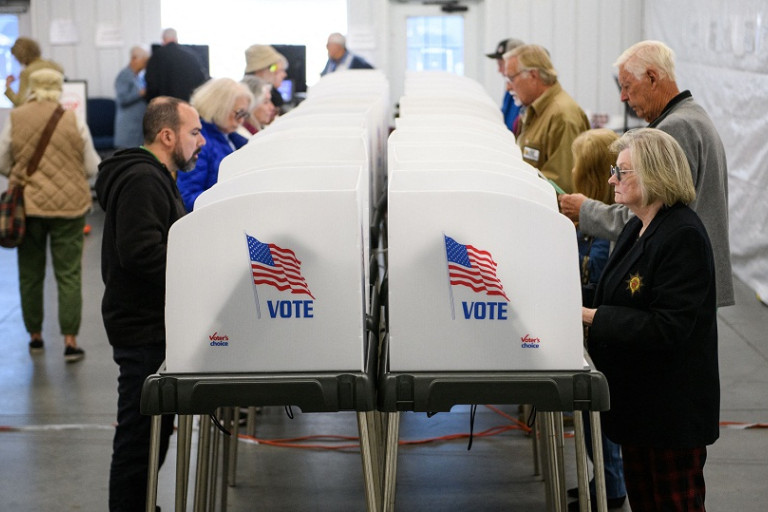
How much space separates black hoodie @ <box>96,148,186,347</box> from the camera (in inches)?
126

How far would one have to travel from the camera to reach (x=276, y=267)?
8.09 feet

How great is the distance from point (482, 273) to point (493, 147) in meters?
0.95

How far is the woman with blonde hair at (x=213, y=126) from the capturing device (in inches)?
179

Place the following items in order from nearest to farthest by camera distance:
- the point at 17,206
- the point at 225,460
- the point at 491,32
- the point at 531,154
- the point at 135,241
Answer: the point at 135,241
the point at 225,460
the point at 531,154
the point at 17,206
the point at 491,32

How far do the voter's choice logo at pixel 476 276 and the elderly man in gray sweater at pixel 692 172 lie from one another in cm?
112

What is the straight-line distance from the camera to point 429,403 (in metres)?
2.49

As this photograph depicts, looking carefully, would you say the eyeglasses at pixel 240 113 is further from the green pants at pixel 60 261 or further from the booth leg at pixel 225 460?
the green pants at pixel 60 261

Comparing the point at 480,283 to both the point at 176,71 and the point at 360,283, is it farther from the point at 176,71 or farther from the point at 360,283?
the point at 176,71

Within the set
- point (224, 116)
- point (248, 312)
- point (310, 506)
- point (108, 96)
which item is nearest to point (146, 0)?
point (108, 96)

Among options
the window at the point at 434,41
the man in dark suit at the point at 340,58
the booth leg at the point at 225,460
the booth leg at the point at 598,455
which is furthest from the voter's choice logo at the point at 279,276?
the window at the point at 434,41

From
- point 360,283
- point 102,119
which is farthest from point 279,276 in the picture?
point 102,119

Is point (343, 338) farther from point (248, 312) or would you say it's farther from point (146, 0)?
point (146, 0)

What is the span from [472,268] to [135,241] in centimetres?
123

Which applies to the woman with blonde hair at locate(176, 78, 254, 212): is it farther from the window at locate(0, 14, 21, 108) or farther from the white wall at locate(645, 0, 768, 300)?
the window at locate(0, 14, 21, 108)
